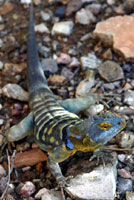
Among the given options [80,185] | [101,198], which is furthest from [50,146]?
[101,198]

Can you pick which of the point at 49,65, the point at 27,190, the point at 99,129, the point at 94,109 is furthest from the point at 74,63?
the point at 27,190

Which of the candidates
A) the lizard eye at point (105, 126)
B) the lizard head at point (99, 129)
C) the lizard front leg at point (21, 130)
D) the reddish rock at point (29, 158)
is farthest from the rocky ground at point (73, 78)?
the lizard eye at point (105, 126)

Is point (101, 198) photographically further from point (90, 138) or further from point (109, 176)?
point (90, 138)

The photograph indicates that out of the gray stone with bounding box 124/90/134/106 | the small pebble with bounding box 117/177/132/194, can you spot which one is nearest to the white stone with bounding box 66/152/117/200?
the small pebble with bounding box 117/177/132/194

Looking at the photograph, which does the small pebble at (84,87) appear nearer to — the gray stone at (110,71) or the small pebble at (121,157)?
the gray stone at (110,71)

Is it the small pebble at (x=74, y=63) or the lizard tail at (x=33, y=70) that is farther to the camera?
the small pebble at (x=74, y=63)
